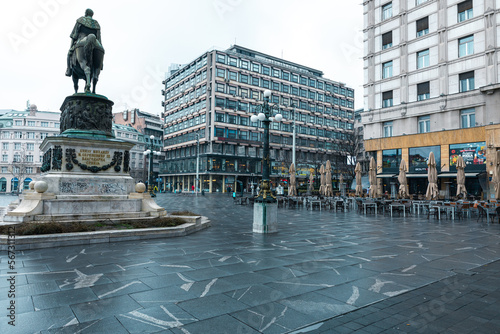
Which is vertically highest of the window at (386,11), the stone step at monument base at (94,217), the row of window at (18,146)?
the window at (386,11)

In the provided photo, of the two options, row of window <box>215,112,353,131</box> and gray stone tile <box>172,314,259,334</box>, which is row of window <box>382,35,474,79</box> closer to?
row of window <box>215,112,353,131</box>

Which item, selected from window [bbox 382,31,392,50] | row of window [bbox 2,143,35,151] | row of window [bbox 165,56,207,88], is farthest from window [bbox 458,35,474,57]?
row of window [bbox 2,143,35,151]

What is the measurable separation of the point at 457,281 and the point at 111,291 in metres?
5.86

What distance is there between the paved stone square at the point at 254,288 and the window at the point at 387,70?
35.0 meters

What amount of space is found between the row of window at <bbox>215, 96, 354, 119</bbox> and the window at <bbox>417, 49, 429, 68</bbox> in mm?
37746

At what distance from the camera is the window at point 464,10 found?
1287 inches

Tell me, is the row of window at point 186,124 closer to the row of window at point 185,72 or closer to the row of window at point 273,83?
the row of window at point 273,83

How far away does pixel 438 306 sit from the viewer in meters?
4.52

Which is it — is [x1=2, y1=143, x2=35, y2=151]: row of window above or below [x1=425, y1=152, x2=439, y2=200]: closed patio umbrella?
above

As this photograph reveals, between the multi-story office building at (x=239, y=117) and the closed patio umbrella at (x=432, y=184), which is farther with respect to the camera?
the multi-story office building at (x=239, y=117)

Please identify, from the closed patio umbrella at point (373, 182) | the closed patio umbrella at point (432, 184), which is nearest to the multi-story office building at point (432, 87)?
the closed patio umbrella at point (432, 184)

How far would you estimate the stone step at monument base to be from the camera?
33.1 ft

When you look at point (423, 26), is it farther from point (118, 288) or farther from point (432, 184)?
point (118, 288)

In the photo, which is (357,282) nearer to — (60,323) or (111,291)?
(111,291)
